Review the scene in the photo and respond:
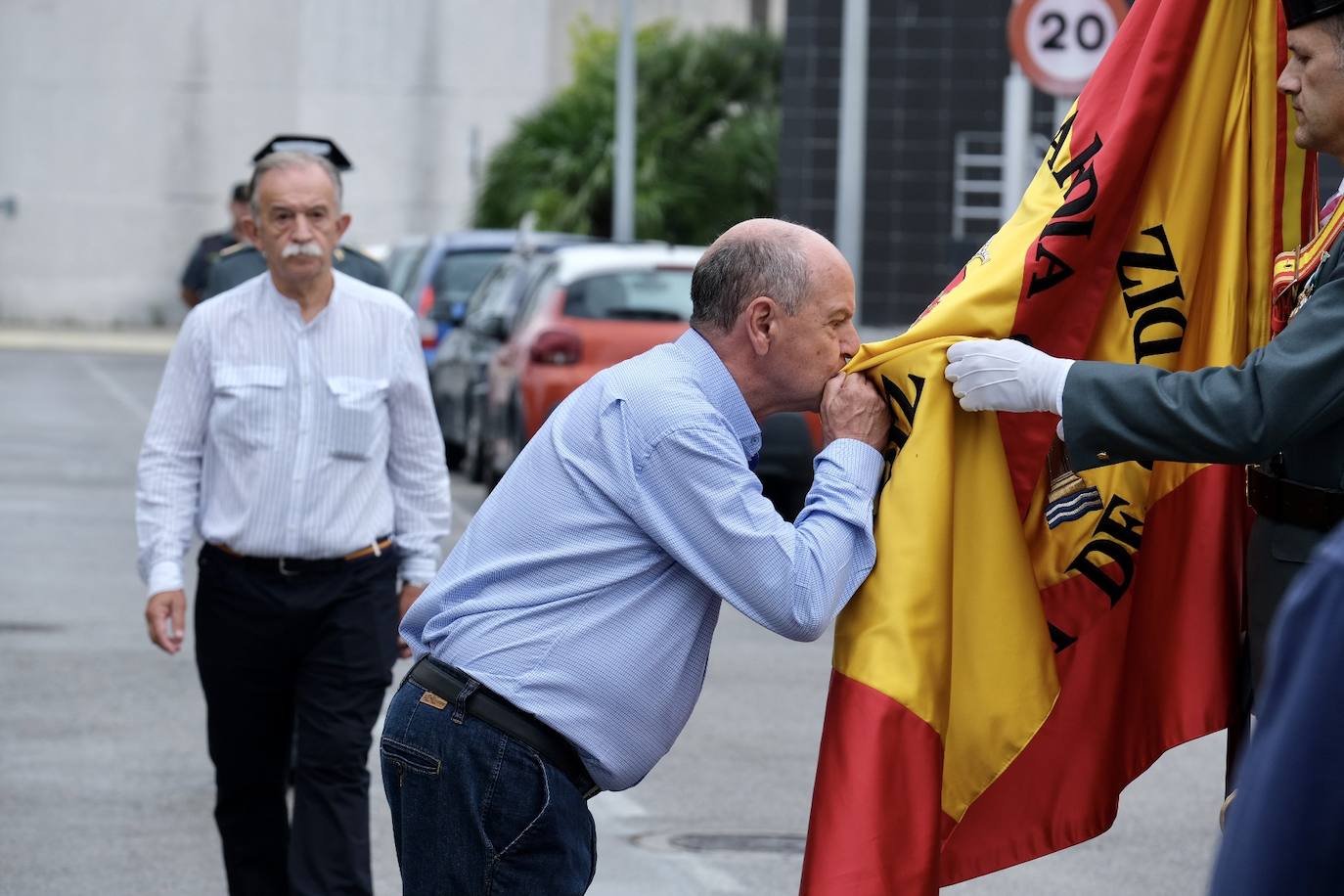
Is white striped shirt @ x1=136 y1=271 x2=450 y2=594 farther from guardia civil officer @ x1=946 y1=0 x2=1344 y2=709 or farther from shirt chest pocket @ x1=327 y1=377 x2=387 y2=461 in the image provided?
guardia civil officer @ x1=946 y1=0 x2=1344 y2=709

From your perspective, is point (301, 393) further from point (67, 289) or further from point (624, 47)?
point (67, 289)

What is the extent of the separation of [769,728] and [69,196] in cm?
3532

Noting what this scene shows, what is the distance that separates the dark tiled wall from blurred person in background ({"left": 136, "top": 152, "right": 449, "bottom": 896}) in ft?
64.0

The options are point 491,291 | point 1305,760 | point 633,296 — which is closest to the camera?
point 1305,760

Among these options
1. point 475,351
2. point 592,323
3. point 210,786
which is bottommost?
point 210,786

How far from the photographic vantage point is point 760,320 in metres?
3.59

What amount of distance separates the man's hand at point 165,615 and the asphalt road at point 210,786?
1123 millimetres

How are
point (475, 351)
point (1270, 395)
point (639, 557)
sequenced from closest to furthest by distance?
point (1270, 395)
point (639, 557)
point (475, 351)

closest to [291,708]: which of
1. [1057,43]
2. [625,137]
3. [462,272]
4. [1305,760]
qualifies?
[1305,760]

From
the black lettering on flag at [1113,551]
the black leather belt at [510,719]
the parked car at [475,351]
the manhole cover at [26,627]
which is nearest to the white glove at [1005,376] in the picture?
the black lettering on flag at [1113,551]

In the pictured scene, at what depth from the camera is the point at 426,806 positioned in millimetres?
3643

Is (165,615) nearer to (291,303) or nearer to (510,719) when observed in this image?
(291,303)

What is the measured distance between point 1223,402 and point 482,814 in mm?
1294

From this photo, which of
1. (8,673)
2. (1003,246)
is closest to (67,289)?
(8,673)
